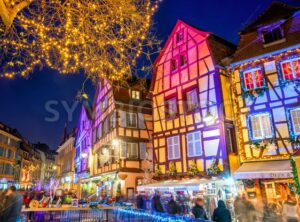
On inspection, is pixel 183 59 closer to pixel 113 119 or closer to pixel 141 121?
pixel 141 121

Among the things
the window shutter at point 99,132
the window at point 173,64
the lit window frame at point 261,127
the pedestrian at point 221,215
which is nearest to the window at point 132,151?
the window shutter at point 99,132

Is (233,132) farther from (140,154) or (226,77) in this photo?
(140,154)

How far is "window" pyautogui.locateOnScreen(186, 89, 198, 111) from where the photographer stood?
1736 cm

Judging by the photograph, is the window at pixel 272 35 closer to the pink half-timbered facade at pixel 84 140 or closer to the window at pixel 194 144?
the window at pixel 194 144

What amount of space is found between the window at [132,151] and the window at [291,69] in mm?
13067

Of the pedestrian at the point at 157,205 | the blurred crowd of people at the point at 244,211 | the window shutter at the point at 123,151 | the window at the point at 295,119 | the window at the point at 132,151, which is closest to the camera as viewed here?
the blurred crowd of people at the point at 244,211

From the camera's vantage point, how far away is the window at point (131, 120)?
922 inches

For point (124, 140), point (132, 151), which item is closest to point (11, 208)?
point (124, 140)

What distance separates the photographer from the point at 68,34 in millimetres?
6648

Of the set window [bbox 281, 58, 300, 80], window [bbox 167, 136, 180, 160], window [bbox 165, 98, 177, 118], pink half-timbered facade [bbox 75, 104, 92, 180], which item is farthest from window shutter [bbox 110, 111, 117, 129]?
window [bbox 281, 58, 300, 80]

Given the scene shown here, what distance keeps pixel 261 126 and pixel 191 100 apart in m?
4.79

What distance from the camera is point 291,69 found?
14117 millimetres

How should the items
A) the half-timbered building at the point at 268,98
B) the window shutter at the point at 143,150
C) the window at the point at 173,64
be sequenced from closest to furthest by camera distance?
the half-timbered building at the point at 268,98 < the window at the point at 173,64 < the window shutter at the point at 143,150

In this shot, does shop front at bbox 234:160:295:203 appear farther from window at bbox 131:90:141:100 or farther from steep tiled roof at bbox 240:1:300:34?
window at bbox 131:90:141:100
